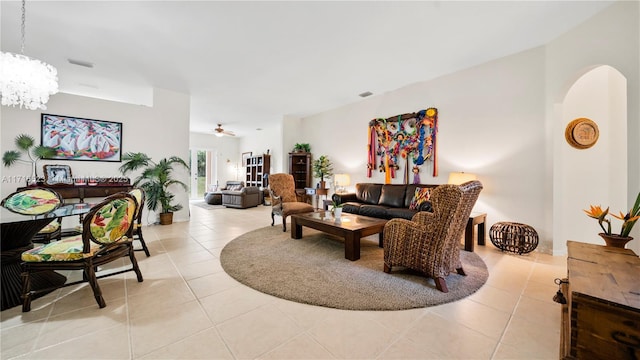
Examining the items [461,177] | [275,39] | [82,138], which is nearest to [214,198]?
[82,138]

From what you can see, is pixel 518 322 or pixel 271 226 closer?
pixel 518 322

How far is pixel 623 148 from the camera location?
289 cm

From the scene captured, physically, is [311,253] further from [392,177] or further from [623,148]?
[623,148]

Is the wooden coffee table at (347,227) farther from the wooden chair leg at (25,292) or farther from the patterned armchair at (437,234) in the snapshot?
the wooden chair leg at (25,292)

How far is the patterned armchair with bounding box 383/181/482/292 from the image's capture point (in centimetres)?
206

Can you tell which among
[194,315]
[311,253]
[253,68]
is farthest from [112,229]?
[253,68]

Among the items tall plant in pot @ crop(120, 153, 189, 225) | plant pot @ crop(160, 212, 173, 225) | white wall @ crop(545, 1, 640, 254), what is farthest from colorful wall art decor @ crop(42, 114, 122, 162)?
white wall @ crop(545, 1, 640, 254)

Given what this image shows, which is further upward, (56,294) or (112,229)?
(112,229)

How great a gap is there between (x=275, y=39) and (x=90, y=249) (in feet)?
9.80

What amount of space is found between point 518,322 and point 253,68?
4.52 m

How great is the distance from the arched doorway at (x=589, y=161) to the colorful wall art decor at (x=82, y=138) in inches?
292

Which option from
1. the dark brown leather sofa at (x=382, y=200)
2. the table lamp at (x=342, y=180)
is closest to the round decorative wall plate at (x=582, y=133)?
the dark brown leather sofa at (x=382, y=200)

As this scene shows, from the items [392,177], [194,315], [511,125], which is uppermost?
[511,125]

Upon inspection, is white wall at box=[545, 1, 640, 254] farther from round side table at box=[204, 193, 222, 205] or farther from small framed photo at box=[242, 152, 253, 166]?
small framed photo at box=[242, 152, 253, 166]
